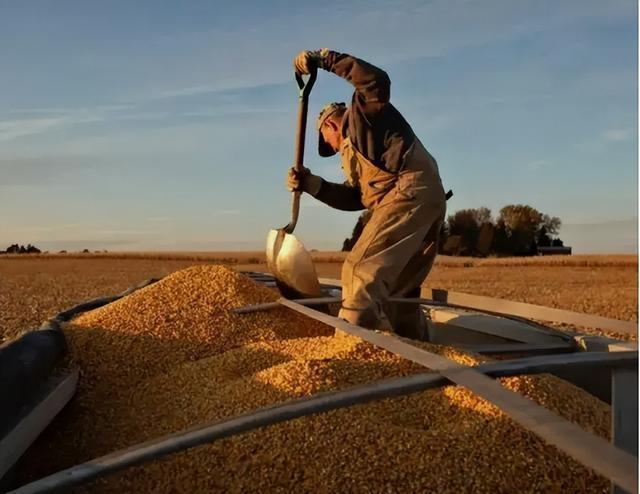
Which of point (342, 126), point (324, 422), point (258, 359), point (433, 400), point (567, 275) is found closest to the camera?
point (324, 422)

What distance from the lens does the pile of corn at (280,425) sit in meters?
1.98

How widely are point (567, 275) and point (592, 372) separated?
36.3 feet

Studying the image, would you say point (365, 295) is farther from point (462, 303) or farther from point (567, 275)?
point (567, 275)

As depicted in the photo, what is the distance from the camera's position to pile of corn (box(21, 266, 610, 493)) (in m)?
1.98

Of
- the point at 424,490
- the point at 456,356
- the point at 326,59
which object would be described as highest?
the point at 326,59

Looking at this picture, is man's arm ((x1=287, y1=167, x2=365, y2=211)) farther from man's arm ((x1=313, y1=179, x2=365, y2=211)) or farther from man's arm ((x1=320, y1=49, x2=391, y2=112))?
man's arm ((x1=320, y1=49, x2=391, y2=112))

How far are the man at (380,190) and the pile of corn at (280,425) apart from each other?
0.46m

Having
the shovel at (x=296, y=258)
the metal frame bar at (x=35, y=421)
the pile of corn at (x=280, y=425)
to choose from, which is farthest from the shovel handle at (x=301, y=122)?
the metal frame bar at (x=35, y=421)

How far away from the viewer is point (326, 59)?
3504 mm

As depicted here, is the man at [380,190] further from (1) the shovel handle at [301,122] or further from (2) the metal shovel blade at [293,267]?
(2) the metal shovel blade at [293,267]

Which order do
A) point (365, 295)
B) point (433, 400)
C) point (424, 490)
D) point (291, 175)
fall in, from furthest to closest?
point (291, 175)
point (365, 295)
point (433, 400)
point (424, 490)

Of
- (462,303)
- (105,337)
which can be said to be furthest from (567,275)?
(105,337)

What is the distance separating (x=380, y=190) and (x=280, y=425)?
174 centimetres

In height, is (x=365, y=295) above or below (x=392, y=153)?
below
